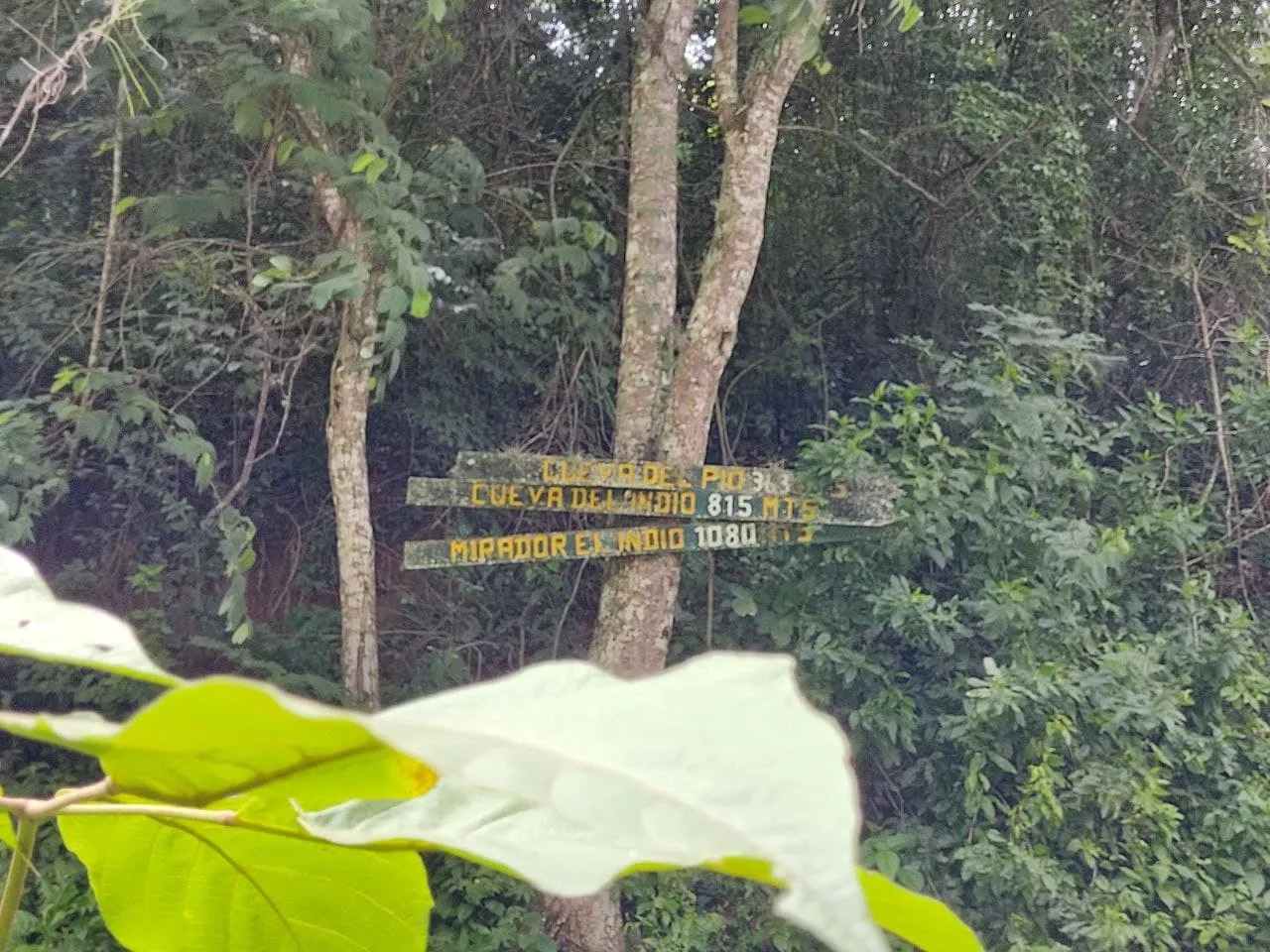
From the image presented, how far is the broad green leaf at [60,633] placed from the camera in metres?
0.26

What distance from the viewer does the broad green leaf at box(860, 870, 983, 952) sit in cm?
27

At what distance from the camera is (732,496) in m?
2.60

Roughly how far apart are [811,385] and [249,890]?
339cm

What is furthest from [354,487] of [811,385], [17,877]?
[17,877]

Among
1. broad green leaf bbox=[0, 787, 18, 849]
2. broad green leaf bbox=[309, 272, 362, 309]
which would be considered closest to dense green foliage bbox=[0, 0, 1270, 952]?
broad green leaf bbox=[309, 272, 362, 309]

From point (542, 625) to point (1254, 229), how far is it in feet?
7.81

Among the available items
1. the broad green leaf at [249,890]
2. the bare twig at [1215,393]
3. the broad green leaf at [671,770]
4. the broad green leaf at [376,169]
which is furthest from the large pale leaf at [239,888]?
the bare twig at [1215,393]

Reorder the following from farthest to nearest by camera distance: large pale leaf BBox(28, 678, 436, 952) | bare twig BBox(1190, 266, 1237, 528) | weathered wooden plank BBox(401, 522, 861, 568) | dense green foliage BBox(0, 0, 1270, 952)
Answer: bare twig BBox(1190, 266, 1237, 528)
dense green foliage BBox(0, 0, 1270, 952)
weathered wooden plank BBox(401, 522, 861, 568)
large pale leaf BBox(28, 678, 436, 952)

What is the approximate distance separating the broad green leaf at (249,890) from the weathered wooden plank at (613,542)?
1910 millimetres

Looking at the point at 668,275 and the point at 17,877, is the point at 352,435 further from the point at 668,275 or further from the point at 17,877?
the point at 17,877

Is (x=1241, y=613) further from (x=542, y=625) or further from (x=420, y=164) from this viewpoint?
(x=420, y=164)

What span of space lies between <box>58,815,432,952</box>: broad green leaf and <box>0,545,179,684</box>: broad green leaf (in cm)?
10

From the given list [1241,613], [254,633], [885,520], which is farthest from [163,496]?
[1241,613]

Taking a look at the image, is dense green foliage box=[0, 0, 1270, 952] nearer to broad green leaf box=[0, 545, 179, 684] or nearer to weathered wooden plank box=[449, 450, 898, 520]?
weathered wooden plank box=[449, 450, 898, 520]
